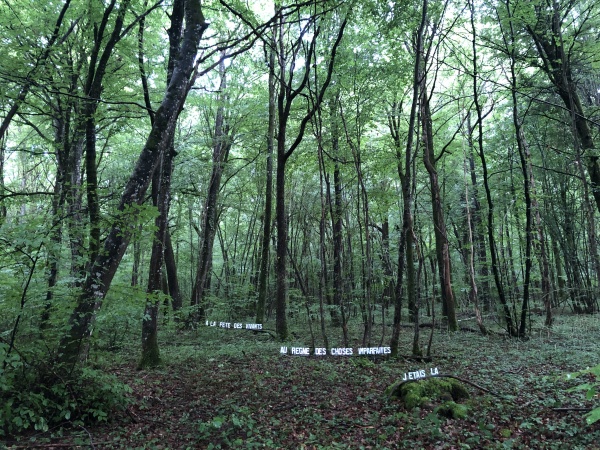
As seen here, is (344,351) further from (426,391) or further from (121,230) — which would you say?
(121,230)

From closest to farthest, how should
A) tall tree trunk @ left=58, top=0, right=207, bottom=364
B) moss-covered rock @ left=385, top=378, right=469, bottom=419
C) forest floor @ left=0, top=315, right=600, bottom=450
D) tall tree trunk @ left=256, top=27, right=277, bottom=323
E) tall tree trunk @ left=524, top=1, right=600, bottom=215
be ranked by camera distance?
1. forest floor @ left=0, top=315, right=600, bottom=450
2. tall tree trunk @ left=58, top=0, right=207, bottom=364
3. moss-covered rock @ left=385, top=378, right=469, bottom=419
4. tall tree trunk @ left=524, top=1, right=600, bottom=215
5. tall tree trunk @ left=256, top=27, right=277, bottom=323

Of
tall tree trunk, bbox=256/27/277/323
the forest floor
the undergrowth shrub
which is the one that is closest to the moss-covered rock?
the forest floor

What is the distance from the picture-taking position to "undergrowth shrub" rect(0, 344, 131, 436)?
388 centimetres

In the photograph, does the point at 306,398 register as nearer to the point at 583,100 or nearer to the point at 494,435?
the point at 494,435

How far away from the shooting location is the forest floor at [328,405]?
419 centimetres

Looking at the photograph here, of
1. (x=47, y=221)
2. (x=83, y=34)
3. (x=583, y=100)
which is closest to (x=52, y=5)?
(x=83, y=34)

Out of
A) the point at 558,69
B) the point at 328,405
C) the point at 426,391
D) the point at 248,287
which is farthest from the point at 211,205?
the point at 558,69

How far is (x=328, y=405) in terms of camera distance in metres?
5.41

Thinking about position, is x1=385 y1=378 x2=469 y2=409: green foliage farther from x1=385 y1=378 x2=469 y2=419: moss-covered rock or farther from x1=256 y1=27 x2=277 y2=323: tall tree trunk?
x1=256 y1=27 x2=277 y2=323: tall tree trunk

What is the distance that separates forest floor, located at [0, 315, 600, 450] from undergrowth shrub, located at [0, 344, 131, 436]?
18 centimetres

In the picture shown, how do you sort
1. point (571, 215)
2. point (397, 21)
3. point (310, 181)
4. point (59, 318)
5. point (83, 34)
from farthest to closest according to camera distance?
point (310, 181) → point (571, 215) → point (83, 34) → point (397, 21) → point (59, 318)

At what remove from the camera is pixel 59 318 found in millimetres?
4672

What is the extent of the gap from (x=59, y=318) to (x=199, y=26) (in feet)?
16.3

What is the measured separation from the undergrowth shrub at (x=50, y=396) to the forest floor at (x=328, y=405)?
0.18m
